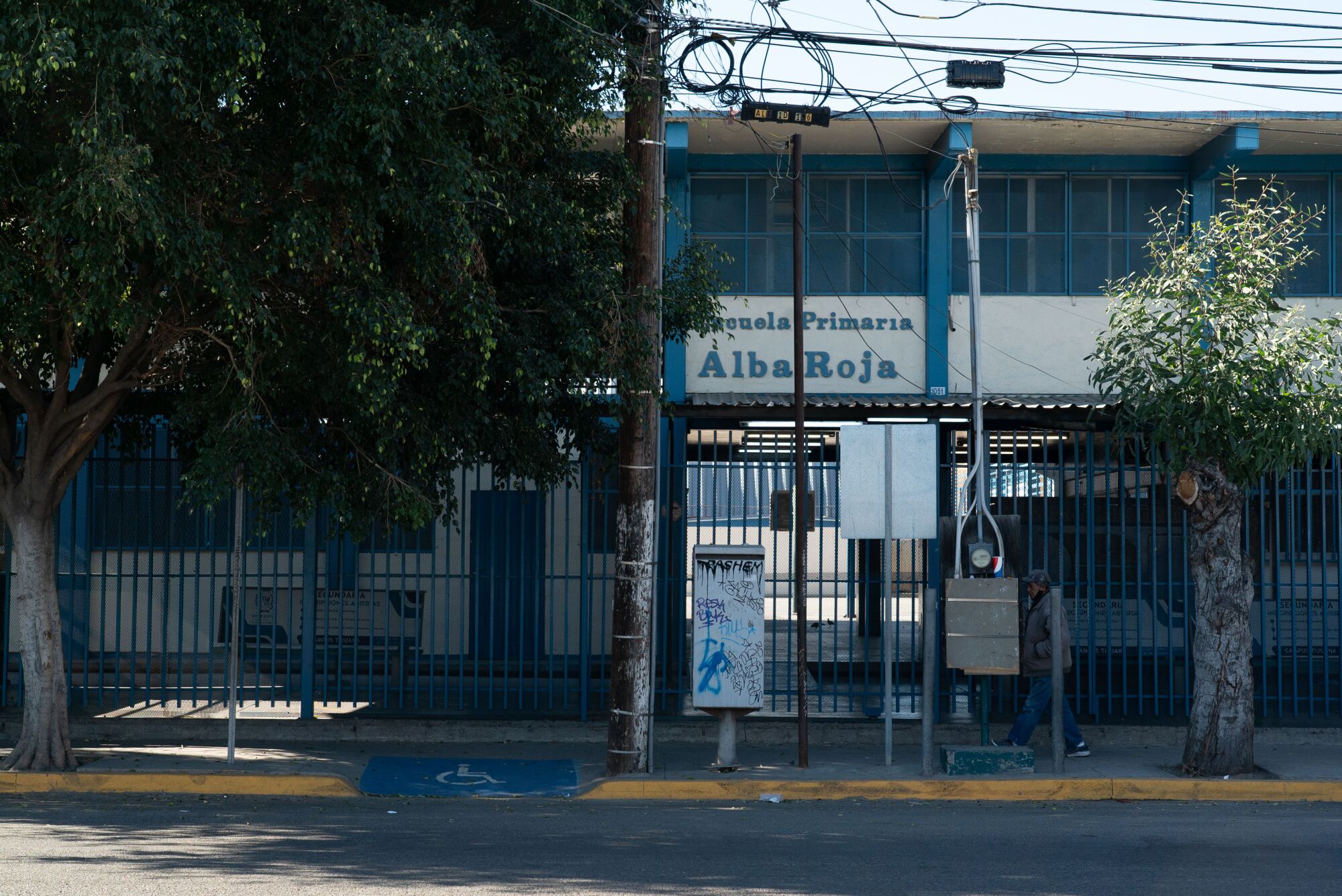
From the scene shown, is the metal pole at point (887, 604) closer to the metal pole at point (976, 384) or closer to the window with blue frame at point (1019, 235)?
the metal pole at point (976, 384)

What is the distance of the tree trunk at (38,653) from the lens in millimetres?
9148

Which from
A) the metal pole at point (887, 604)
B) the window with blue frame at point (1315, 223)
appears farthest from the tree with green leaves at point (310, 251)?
the window with blue frame at point (1315, 223)

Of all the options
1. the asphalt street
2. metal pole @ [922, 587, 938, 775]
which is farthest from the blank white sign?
the asphalt street

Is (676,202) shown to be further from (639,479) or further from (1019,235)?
(639,479)

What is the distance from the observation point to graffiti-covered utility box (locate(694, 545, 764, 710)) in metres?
9.47

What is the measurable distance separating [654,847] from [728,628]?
2.61 metres

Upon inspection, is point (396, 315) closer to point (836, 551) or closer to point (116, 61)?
point (116, 61)

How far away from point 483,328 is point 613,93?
7.82ft

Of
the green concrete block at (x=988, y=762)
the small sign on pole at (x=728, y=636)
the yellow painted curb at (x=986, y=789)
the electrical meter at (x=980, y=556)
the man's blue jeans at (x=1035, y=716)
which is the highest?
the electrical meter at (x=980, y=556)

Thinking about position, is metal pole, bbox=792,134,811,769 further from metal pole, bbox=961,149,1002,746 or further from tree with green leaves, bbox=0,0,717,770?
metal pole, bbox=961,149,1002,746

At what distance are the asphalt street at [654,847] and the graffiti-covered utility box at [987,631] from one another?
109 centimetres

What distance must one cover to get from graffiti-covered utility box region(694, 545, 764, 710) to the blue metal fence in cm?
88

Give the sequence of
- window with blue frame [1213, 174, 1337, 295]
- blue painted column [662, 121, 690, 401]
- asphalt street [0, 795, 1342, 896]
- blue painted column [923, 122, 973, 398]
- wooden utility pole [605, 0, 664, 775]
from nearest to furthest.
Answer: asphalt street [0, 795, 1342, 896] < wooden utility pole [605, 0, 664, 775] < blue painted column [662, 121, 690, 401] < blue painted column [923, 122, 973, 398] < window with blue frame [1213, 174, 1337, 295]

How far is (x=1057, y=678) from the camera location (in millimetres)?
9445
